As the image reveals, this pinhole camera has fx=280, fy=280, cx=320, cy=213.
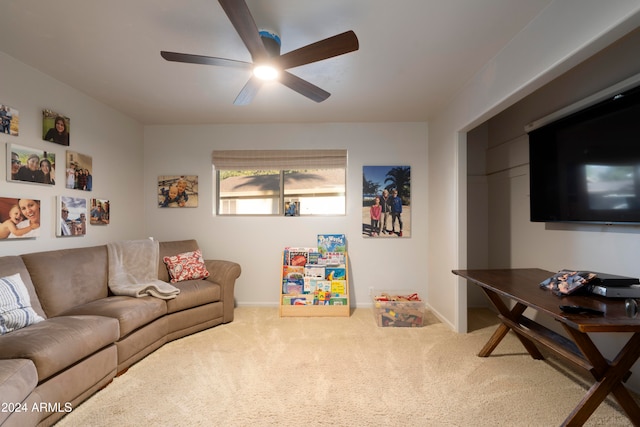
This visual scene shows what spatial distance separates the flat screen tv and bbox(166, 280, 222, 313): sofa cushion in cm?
332

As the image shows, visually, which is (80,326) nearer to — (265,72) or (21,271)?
(21,271)

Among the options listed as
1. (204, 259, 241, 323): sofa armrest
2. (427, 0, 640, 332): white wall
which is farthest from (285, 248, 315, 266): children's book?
(427, 0, 640, 332): white wall

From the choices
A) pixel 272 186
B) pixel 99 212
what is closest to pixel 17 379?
pixel 99 212

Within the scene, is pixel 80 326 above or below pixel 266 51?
below

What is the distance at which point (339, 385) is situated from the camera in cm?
198

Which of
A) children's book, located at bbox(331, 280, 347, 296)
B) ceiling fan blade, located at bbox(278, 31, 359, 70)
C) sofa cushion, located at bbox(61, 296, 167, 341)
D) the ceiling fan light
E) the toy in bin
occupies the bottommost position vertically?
the toy in bin

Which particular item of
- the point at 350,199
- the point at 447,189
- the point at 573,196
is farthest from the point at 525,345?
the point at 350,199

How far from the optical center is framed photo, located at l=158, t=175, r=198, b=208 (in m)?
Answer: 3.83

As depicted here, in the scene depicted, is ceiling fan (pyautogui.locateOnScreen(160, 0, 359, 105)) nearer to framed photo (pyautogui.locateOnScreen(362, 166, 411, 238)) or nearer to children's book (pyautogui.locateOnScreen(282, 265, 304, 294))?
framed photo (pyautogui.locateOnScreen(362, 166, 411, 238))

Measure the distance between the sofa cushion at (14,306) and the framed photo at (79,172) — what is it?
1.10 metres

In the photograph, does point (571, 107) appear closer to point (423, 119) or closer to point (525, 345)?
point (423, 119)

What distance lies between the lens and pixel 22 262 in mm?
2152

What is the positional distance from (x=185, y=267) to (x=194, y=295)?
54cm

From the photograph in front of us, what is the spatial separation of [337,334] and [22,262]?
8.87ft
